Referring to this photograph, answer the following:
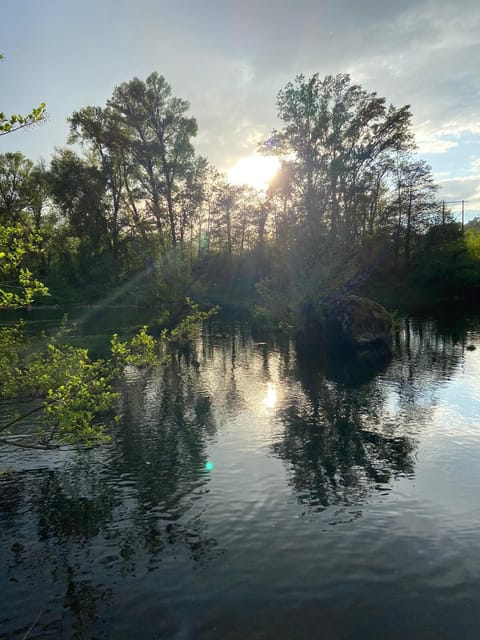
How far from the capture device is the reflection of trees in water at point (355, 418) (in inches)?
539

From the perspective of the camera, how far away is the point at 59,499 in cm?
1224

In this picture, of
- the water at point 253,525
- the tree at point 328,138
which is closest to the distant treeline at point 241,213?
the tree at point 328,138

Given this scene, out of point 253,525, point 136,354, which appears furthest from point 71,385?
point 253,525

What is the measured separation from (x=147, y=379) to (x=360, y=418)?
13.3m

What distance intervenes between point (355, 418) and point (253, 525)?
31.8ft

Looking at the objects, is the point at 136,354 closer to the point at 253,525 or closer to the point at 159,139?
the point at 253,525

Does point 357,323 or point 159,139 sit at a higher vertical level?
point 159,139

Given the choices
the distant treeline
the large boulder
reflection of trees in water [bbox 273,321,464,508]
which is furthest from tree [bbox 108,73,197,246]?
reflection of trees in water [bbox 273,321,464,508]

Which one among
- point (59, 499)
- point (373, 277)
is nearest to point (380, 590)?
point (59, 499)

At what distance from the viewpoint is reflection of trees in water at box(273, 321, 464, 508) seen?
Answer: 13.7 meters

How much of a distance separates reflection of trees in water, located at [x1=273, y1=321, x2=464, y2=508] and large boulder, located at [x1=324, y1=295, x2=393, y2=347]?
10.4 feet

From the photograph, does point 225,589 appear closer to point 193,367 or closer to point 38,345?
point 193,367

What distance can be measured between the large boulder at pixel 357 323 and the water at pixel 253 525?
52.7 ft

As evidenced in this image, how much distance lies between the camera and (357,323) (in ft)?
126
